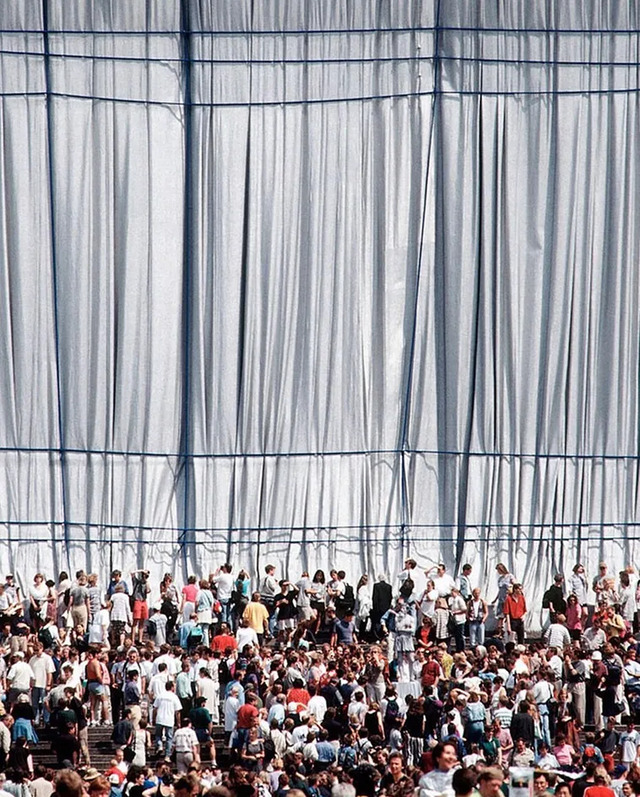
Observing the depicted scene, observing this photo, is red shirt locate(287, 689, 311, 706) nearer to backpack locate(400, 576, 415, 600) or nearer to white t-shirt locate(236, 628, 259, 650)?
white t-shirt locate(236, 628, 259, 650)

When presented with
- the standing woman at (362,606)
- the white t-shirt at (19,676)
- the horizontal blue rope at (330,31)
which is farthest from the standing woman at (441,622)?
the horizontal blue rope at (330,31)

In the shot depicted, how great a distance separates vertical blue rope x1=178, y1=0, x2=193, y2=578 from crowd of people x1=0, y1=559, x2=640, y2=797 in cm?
221

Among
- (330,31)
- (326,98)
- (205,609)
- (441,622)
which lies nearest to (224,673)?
(205,609)

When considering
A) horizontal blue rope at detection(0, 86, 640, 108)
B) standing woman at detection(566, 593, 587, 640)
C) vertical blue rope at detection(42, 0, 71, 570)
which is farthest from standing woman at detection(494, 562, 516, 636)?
horizontal blue rope at detection(0, 86, 640, 108)

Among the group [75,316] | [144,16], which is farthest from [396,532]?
[144,16]

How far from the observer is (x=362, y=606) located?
105ft

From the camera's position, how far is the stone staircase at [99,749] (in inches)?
973

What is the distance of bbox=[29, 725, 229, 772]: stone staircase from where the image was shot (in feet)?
81.0

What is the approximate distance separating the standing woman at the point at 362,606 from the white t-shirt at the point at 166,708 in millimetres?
7088

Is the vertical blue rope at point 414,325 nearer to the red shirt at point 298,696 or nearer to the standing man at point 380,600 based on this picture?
the standing man at point 380,600

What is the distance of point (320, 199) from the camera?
3509 centimetres

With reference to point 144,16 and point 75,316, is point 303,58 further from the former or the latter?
point 75,316

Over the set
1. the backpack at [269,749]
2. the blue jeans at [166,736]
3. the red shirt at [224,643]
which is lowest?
the blue jeans at [166,736]

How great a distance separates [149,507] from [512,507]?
23.0 ft
